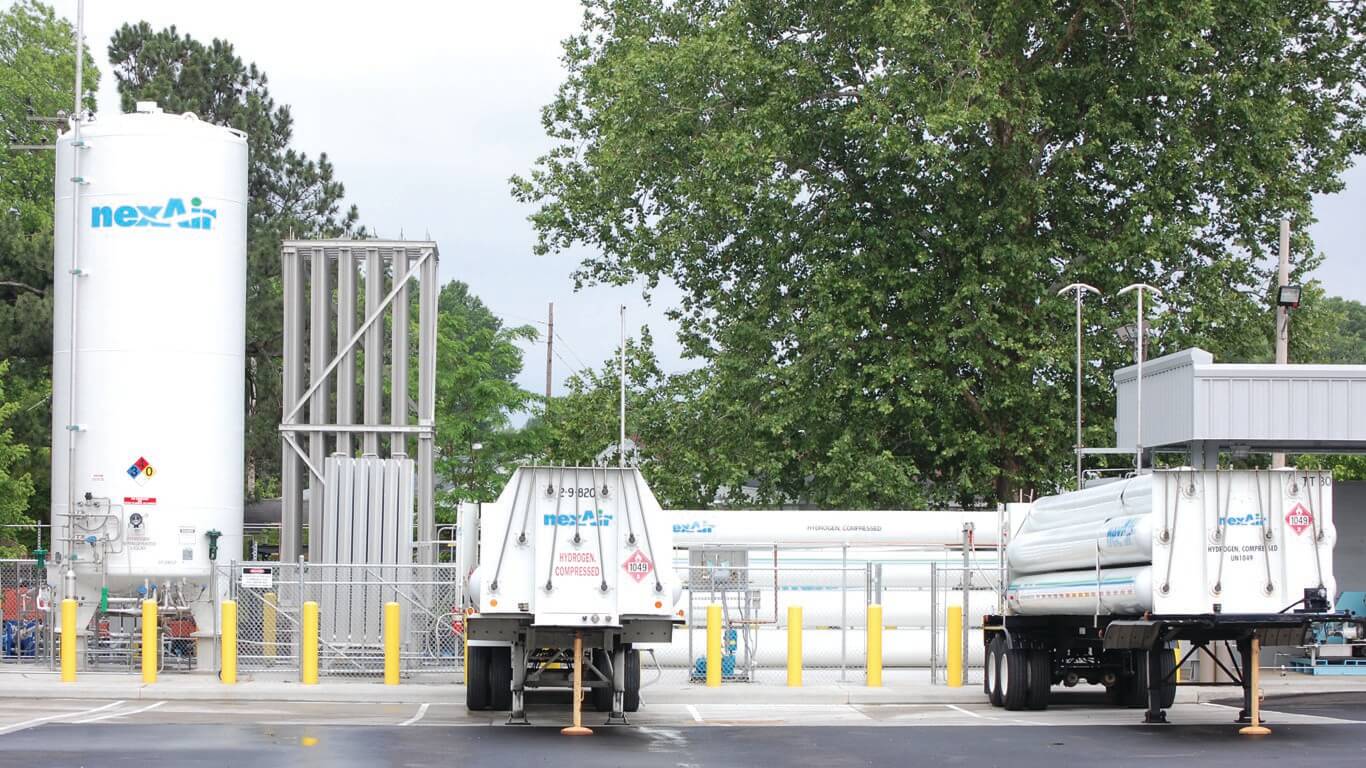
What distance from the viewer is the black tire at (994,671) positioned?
22.2 metres

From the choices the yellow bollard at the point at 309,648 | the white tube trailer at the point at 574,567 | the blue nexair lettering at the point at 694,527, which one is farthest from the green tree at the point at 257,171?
the white tube trailer at the point at 574,567

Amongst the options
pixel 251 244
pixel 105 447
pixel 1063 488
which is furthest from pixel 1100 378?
pixel 251 244

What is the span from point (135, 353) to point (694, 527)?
12.1 metres

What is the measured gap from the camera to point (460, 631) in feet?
80.9

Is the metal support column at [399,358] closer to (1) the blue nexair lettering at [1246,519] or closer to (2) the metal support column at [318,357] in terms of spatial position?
(2) the metal support column at [318,357]

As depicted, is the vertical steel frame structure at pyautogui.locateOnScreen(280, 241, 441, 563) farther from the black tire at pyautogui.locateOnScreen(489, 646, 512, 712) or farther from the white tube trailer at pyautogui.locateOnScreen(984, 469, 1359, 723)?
the white tube trailer at pyautogui.locateOnScreen(984, 469, 1359, 723)

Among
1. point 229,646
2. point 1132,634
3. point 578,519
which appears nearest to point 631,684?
point 578,519

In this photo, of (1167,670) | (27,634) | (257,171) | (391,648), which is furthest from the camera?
(257,171)

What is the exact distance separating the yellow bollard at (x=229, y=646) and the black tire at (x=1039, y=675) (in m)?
11.5

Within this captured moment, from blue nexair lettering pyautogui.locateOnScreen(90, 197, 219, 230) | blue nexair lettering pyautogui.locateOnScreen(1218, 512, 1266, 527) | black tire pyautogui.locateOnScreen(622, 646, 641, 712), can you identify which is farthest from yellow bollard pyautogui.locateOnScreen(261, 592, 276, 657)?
blue nexair lettering pyautogui.locateOnScreen(1218, 512, 1266, 527)

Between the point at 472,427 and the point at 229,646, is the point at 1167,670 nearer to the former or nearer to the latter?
the point at 229,646

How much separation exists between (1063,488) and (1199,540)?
20650 millimetres

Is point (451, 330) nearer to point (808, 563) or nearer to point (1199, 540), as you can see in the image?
point (808, 563)

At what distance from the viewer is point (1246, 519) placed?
1802cm
